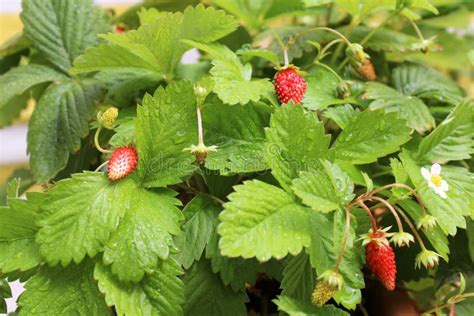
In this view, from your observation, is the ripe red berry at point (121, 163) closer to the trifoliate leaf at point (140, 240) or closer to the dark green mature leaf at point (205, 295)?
the trifoliate leaf at point (140, 240)

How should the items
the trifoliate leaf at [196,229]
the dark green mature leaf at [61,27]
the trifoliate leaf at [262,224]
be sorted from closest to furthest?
1. the trifoliate leaf at [262,224]
2. the trifoliate leaf at [196,229]
3. the dark green mature leaf at [61,27]

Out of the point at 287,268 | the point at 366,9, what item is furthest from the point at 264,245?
the point at 366,9

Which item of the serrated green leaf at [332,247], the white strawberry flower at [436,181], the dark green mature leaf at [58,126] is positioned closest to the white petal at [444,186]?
the white strawberry flower at [436,181]

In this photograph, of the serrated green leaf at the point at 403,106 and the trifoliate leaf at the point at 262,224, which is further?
the serrated green leaf at the point at 403,106

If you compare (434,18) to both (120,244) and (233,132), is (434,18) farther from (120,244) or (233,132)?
(120,244)

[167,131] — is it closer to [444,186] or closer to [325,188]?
[325,188]

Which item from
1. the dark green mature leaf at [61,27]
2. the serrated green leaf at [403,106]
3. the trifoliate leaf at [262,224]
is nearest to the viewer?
the trifoliate leaf at [262,224]

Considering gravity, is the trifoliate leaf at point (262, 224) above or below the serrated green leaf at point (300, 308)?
above
